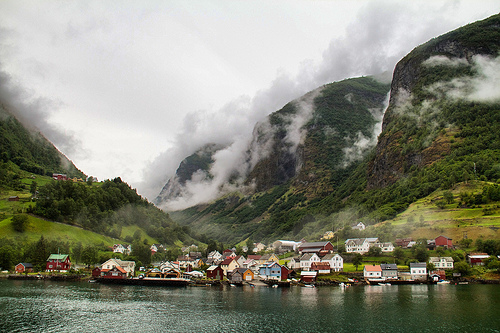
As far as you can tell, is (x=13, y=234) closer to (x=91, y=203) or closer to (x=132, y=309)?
(x=91, y=203)

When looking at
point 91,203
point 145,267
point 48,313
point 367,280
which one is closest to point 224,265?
point 145,267

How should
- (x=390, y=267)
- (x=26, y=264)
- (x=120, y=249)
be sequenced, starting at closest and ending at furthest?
(x=390, y=267), (x=26, y=264), (x=120, y=249)

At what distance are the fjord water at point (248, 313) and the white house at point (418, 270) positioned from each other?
98.6 ft

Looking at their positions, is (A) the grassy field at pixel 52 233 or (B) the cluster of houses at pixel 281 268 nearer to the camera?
(B) the cluster of houses at pixel 281 268

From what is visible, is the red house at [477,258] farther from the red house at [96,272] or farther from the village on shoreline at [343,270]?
the red house at [96,272]

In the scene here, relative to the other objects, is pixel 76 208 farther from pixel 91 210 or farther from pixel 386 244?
pixel 386 244

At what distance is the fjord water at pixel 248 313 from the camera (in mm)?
43438

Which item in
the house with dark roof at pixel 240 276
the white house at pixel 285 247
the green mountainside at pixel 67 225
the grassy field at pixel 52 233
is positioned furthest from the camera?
the white house at pixel 285 247

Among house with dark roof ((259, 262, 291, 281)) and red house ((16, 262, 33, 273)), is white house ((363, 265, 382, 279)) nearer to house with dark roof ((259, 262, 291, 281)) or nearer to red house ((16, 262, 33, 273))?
house with dark roof ((259, 262, 291, 281))

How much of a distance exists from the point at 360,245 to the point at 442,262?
98.8ft

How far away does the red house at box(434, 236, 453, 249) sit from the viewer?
362 feet

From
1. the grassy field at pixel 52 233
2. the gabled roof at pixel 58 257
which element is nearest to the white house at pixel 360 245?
the gabled roof at pixel 58 257

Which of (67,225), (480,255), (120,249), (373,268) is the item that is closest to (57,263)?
(120,249)

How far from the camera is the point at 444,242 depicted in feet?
365
